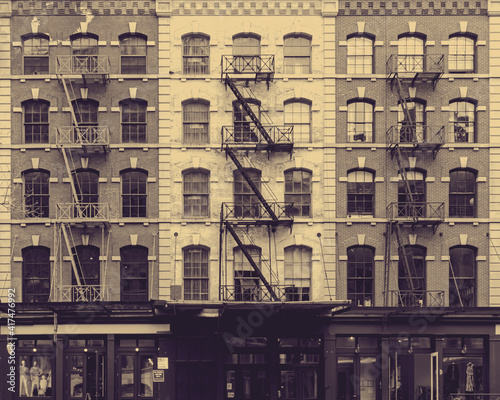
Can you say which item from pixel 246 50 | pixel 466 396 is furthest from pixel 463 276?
pixel 246 50

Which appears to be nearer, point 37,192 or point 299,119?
point 37,192

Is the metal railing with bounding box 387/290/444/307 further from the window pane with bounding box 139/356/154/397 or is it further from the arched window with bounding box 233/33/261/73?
the arched window with bounding box 233/33/261/73

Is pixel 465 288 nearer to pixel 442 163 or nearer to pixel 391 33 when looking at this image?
pixel 442 163

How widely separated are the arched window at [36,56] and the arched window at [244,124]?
28.4 ft

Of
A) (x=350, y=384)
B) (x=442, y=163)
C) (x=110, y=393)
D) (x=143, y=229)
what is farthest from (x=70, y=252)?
(x=442, y=163)

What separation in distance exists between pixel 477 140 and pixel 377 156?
4.52 m

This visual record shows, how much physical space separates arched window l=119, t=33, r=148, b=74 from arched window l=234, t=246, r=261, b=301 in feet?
30.4

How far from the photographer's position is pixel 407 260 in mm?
36625

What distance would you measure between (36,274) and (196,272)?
7.01 m

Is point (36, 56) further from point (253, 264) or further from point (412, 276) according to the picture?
point (412, 276)

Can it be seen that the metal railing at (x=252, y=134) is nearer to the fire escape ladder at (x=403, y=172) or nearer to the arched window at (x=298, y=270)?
the fire escape ladder at (x=403, y=172)

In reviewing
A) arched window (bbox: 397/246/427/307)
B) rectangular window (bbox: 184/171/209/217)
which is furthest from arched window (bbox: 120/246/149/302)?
arched window (bbox: 397/246/427/307)

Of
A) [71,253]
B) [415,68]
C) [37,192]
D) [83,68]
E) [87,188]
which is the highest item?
[415,68]

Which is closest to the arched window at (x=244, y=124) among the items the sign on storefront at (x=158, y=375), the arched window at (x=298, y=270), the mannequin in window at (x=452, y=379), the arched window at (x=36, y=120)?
the arched window at (x=298, y=270)
